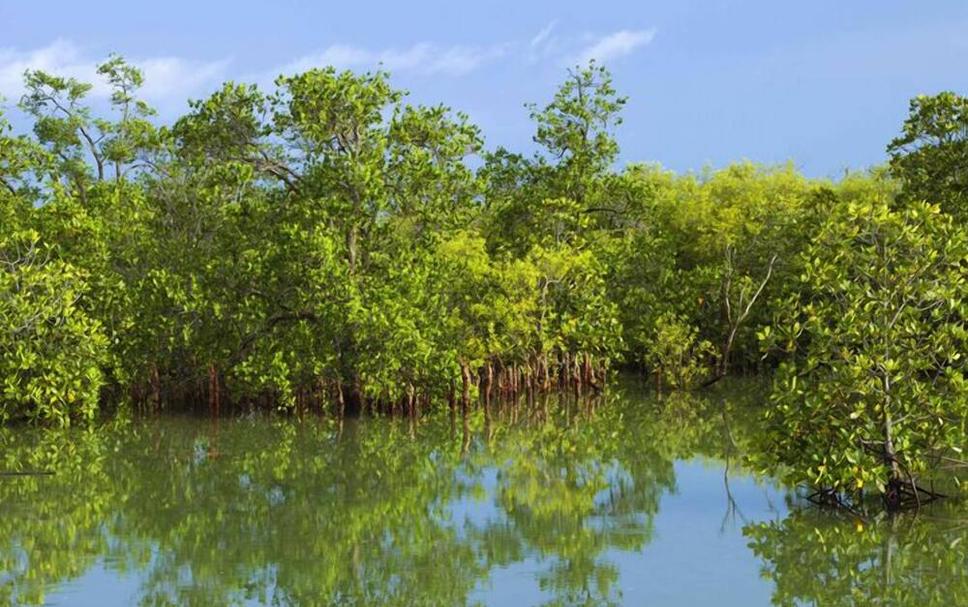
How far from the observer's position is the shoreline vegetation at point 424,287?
12.7 metres

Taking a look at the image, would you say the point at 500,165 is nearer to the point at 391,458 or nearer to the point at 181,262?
the point at 181,262

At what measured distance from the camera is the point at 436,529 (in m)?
12.5

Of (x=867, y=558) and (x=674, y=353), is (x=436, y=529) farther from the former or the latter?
(x=674, y=353)

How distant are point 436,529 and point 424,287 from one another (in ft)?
38.2

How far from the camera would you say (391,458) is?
17.7m

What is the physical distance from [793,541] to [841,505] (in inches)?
61.1

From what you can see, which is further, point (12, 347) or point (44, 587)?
point (12, 347)

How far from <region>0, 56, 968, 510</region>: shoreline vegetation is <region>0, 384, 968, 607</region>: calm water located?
3.93ft

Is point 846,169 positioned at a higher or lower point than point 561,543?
higher

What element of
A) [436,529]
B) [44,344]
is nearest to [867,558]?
[436,529]

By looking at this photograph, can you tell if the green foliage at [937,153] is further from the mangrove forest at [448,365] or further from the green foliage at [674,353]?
the green foliage at [674,353]

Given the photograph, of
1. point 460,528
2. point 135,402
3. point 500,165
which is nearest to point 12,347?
point 135,402

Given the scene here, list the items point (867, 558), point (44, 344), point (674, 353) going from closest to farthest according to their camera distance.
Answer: point (867, 558) < point (44, 344) < point (674, 353)

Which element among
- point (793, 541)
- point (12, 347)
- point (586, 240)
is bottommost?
point (793, 541)
